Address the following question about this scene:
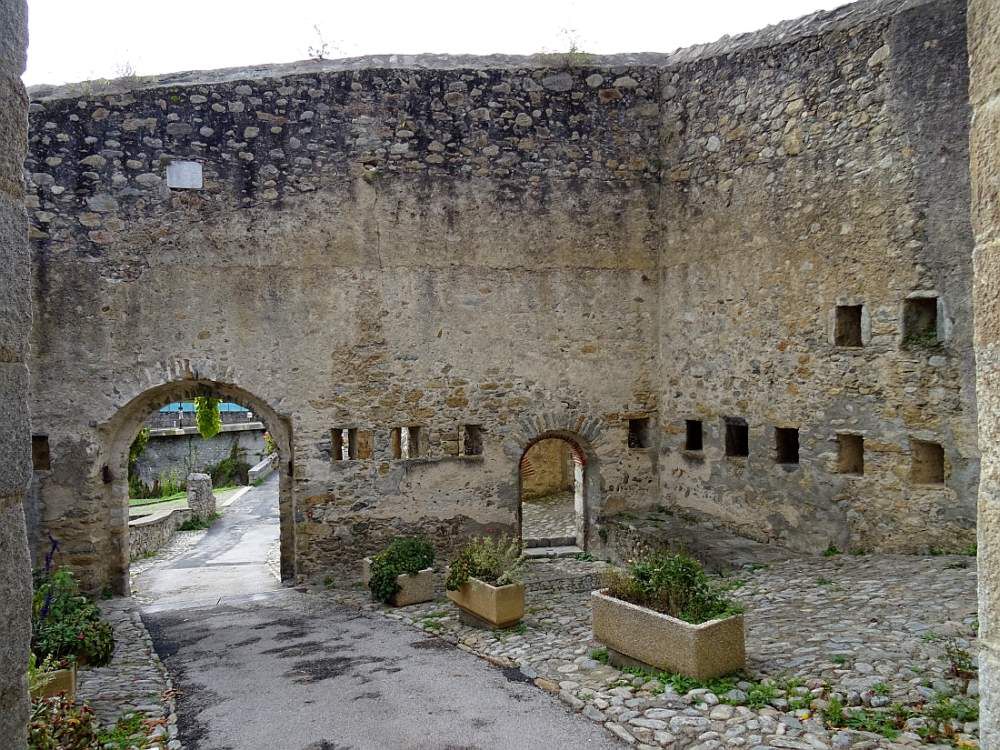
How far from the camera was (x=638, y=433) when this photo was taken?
1167cm

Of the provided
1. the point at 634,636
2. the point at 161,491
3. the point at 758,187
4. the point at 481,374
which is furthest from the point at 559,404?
the point at 161,491

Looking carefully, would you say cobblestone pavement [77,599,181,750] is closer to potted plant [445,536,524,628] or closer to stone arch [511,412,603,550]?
potted plant [445,536,524,628]

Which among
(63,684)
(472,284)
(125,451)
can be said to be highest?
(472,284)

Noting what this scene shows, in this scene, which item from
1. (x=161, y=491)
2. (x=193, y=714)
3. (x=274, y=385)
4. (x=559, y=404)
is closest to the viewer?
(x=193, y=714)

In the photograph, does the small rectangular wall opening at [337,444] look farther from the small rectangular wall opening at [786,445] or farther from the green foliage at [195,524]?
the green foliage at [195,524]

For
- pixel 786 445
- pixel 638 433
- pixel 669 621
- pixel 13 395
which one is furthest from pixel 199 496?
pixel 13 395

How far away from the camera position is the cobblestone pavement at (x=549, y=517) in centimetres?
1385

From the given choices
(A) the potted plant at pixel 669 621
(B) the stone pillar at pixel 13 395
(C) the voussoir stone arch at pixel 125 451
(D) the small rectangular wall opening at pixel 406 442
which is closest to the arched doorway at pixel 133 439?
(C) the voussoir stone arch at pixel 125 451

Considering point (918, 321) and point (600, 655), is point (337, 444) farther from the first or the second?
point (918, 321)

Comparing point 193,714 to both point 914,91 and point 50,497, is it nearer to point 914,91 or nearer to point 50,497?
point 50,497

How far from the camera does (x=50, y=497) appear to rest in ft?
32.6

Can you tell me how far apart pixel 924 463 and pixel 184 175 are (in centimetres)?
947

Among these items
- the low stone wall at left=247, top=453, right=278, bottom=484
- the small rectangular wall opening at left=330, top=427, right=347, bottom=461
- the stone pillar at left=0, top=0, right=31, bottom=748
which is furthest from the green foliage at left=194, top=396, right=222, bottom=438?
the stone pillar at left=0, top=0, right=31, bottom=748

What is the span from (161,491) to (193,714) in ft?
61.3
